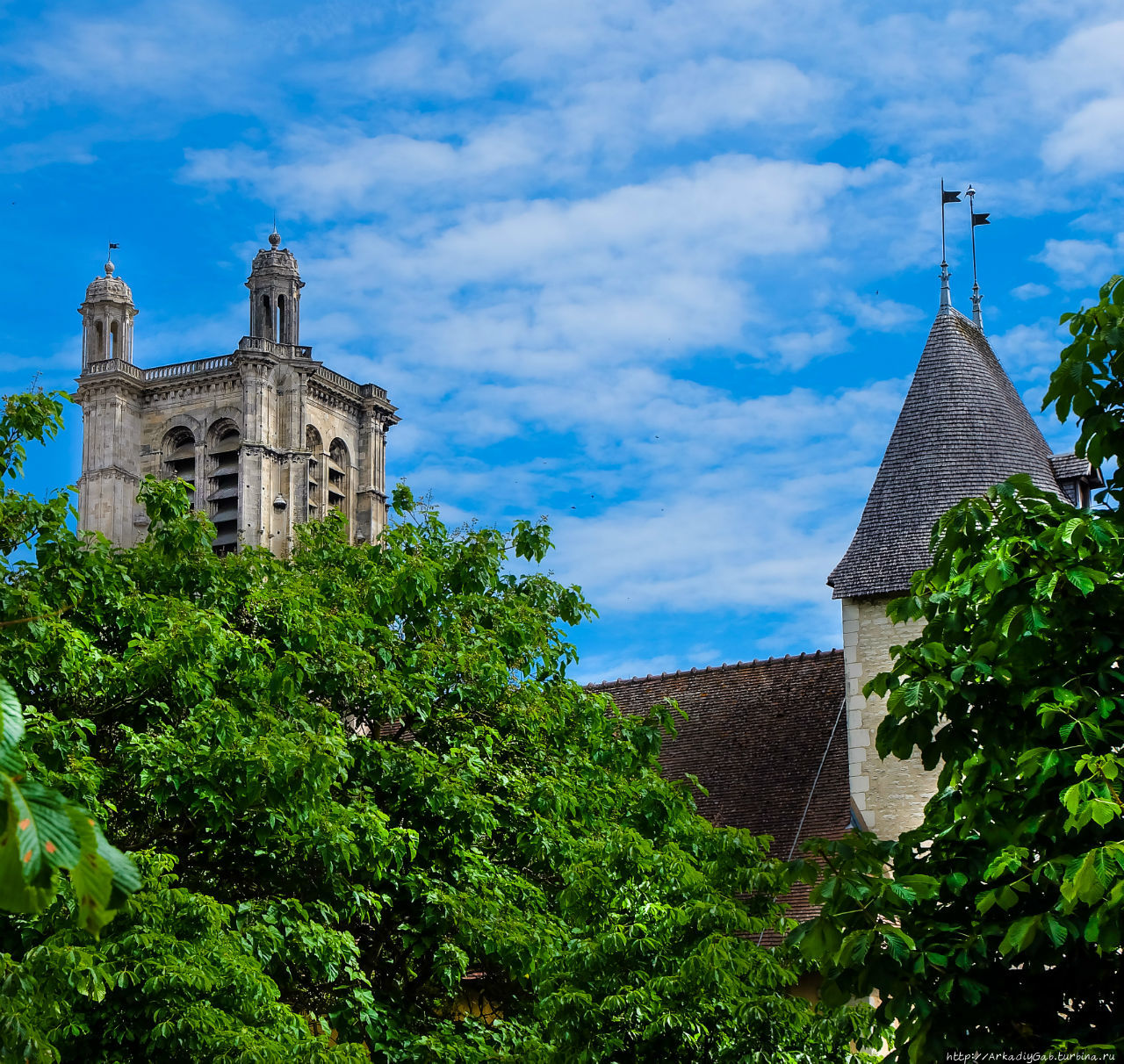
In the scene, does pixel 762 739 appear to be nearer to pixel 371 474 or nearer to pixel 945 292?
pixel 945 292

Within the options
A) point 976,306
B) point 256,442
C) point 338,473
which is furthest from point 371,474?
point 976,306

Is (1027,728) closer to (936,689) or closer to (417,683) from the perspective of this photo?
(936,689)

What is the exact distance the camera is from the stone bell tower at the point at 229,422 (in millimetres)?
85875

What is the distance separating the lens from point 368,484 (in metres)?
90.9

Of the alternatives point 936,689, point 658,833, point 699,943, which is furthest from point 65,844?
point 658,833

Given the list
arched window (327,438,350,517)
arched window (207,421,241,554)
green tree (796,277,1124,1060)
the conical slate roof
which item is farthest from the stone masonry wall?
arched window (327,438,350,517)

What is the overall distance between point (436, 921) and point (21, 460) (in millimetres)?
5815

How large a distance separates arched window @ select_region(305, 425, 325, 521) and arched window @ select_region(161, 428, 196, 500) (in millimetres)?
6331

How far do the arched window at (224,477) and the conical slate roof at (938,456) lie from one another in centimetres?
6438

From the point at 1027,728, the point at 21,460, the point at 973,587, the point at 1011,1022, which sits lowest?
the point at 1011,1022

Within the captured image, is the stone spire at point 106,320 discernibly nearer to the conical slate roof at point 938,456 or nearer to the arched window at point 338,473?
the arched window at point 338,473

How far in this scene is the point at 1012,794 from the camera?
28.7 ft

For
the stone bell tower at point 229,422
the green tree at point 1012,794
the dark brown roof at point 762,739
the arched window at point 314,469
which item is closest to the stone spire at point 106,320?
the stone bell tower at point 229,422

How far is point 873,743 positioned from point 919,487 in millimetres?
3965
